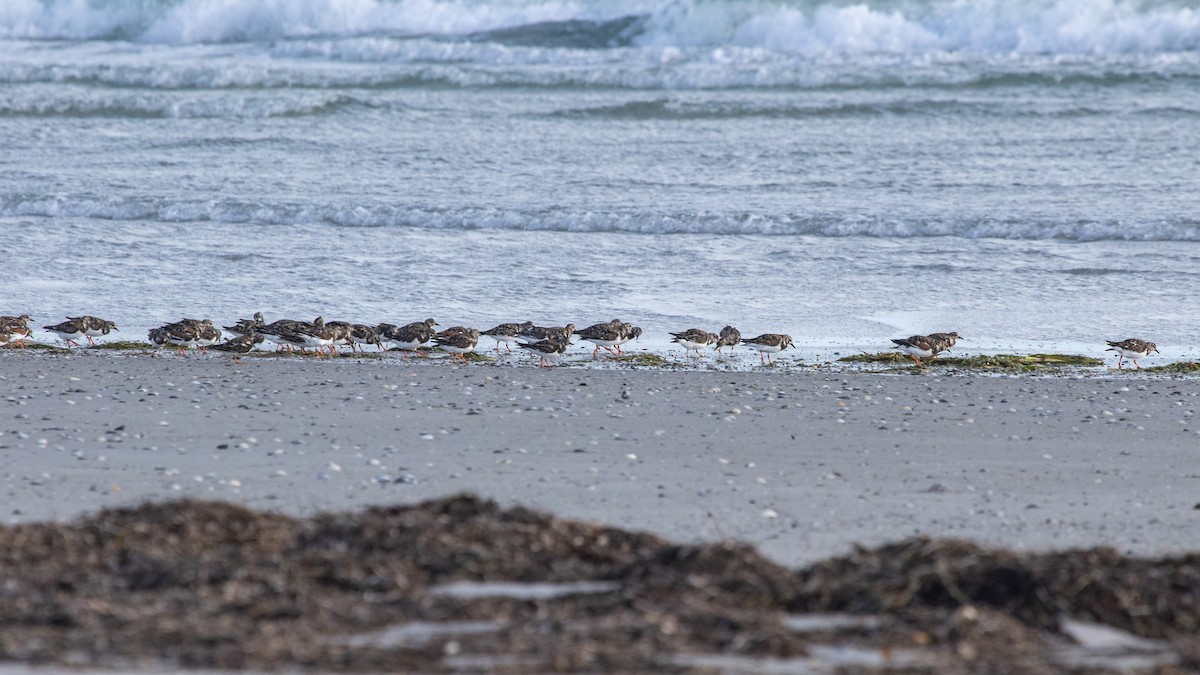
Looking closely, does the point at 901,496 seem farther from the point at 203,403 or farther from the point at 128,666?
the point at 203,403

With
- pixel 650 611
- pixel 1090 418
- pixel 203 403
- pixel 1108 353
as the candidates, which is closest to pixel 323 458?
pixel 203 403

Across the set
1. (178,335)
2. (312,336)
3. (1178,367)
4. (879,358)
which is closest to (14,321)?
(178,335)

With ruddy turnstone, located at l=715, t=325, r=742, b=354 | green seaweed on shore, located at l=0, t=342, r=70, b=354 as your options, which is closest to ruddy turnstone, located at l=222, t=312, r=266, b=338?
green seaweed on shore, located at l=0, t=342, r=70, b=354

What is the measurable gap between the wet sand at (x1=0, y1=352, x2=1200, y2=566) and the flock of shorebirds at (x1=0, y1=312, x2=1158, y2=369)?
0.34 m

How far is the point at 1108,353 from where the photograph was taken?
11.7 meters

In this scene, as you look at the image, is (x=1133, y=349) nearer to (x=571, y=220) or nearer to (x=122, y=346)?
(x=571, y=220)

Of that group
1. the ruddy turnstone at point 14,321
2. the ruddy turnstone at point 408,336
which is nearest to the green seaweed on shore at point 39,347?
the ruddy turnstone at point 14,321

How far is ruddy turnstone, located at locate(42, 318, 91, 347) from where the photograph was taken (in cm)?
1198

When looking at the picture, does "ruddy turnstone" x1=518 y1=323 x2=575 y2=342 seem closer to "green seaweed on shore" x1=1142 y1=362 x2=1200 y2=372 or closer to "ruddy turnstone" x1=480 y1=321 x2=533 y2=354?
"ruddy turnstone" x1=480 y1=321 x2=533 y2=354

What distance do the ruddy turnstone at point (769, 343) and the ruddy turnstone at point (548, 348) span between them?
152cm

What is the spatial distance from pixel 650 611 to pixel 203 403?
5.66 m

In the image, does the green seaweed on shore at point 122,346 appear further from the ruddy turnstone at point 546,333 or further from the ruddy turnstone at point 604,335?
the ruddy turnstone at point 604,335

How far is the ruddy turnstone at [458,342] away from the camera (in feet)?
38.8

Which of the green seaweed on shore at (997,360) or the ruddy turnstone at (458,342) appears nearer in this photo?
the green seaweed on shore at (997,360)
